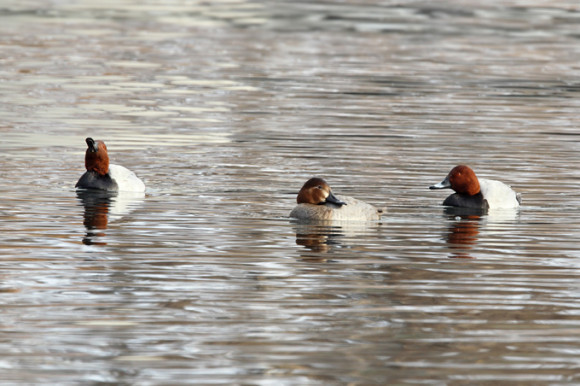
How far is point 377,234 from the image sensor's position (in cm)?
1377

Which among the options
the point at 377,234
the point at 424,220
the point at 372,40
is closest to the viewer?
the point at 377,234

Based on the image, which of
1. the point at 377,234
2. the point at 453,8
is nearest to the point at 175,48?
the point at 453,8

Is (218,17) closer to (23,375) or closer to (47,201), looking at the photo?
(47,201)

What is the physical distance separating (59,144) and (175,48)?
833 inches

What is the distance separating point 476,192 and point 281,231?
3.32 m

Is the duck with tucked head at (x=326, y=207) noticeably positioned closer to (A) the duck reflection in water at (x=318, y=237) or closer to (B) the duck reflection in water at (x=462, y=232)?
(A) the duck reflection in water at (x=318, y=237)

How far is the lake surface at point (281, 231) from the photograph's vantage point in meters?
8.50

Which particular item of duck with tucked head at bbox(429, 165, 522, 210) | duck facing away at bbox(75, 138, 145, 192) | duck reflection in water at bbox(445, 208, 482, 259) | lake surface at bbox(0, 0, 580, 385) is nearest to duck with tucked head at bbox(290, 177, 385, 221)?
lake surface at bbox(0, 0, 580, 385)

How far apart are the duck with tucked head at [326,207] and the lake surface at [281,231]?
211 millimetres

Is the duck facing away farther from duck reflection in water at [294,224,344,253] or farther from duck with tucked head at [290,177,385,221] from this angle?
duck reflection in water at [294,224,344,253]

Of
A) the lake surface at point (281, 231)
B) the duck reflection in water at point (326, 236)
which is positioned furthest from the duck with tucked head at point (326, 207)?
the lake surface at point (281, 231)

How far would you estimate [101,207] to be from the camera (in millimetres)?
15766

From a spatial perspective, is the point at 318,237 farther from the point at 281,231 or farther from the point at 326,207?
the point at 326,207

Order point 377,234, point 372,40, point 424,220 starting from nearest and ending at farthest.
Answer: point 377,234
point 424,220
point 372,40
